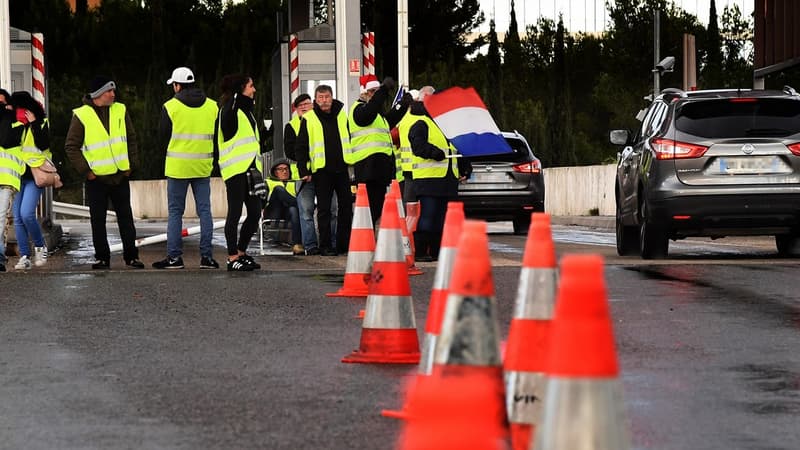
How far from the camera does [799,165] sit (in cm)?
1602

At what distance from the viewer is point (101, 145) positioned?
15734 mm

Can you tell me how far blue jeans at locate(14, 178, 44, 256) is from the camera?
1633cm

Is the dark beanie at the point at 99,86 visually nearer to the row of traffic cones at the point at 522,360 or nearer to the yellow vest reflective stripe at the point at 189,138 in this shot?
the yellow vest reflective stripe at the point at 189,138

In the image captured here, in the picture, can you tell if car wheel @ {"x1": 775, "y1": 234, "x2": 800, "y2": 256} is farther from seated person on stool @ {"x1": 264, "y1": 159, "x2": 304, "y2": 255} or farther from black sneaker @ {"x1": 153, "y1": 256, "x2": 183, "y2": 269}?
black sneaker @ {"x1": 153, "y1": 256, "x2": 183, "y2": 269}

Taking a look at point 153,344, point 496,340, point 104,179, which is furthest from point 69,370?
point 104,179

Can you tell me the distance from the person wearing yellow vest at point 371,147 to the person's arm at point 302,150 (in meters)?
0.40

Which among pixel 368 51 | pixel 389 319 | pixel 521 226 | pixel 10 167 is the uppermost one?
pixel 368 51

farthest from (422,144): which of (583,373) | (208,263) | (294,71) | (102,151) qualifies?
(583,373)

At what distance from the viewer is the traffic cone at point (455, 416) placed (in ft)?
11.2

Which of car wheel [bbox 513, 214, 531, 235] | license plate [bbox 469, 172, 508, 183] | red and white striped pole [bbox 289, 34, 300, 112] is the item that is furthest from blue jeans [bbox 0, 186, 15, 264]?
car wheel [bbox 513, 214, 531, 235]

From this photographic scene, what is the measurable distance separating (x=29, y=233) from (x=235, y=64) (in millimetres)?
45042

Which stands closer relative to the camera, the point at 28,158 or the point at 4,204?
the point at 4,204

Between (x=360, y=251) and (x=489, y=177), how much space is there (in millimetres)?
12191

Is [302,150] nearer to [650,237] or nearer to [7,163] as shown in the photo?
[7,163]
